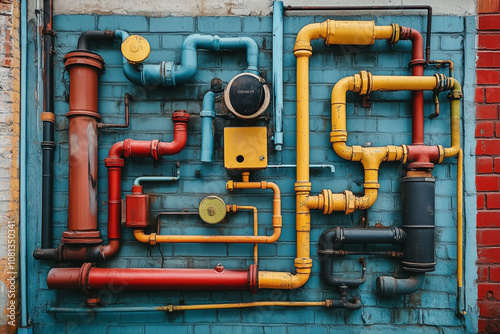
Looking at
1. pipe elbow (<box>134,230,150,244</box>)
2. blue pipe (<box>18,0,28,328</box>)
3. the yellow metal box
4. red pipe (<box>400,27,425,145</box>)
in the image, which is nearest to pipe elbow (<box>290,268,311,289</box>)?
the yellow metal box

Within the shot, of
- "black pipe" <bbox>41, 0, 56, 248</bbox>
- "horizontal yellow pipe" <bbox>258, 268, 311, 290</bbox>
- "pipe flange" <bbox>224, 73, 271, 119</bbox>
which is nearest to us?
"pipe flange" <bbox>224, 73, 271, 119</bbox>

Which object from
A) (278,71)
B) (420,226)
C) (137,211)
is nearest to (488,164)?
(420,226)

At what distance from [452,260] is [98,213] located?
2206mm

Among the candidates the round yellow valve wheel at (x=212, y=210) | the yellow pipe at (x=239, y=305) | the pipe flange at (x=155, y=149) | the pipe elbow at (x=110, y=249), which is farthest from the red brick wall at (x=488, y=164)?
the pipe elbow at (x=110, y=249)

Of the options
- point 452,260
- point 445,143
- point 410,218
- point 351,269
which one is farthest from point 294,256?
point 445,143

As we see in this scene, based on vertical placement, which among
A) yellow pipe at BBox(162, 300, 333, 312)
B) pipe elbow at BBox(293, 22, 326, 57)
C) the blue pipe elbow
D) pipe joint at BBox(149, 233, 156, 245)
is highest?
pipe elbow at BBox(293, 22, 326, 57)

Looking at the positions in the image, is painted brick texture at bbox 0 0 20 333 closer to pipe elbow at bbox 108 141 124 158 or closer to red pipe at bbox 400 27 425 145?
pipe elbow at bbox 108 141 124 158

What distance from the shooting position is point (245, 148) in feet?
6.00

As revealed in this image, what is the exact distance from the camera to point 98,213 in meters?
1.94

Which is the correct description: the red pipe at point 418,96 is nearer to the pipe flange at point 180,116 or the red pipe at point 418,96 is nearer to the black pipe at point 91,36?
the pipe flange at point 180,116

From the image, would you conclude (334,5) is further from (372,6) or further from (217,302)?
(217,302)

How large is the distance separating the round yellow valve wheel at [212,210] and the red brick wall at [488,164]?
156 cm

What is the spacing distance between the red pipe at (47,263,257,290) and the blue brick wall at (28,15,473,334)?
0.14 m

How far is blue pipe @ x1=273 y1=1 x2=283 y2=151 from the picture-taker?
1.87 m
